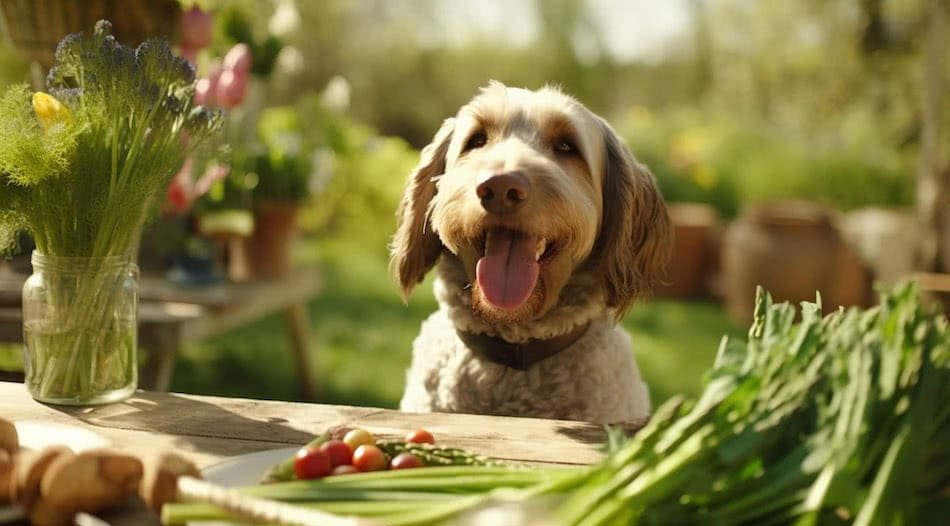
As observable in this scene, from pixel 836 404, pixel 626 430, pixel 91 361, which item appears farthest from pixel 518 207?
pixel 836 404

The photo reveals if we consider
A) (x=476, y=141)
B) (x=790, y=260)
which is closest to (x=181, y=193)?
(x=476, y=141)

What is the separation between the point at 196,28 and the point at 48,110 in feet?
8.44

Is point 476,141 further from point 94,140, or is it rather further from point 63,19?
point 63,19

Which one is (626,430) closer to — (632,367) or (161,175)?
(632,367)

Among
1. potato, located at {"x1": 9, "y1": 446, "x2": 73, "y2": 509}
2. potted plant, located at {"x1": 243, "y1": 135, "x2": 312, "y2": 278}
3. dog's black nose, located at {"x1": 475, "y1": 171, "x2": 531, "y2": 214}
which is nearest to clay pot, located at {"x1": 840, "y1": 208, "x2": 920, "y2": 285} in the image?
potted plant, located at {"x1": 243, "y1": 135, "x2": 312, "y2": 278}

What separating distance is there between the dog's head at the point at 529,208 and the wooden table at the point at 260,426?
0.55 metres

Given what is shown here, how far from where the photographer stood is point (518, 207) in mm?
2551

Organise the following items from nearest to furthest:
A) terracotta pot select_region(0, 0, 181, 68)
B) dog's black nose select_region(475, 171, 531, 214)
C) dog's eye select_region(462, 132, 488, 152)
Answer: dog's black nose select_region(475, 171, 531, 214) < dog's eye select_region(462, 132, 488, 152) < terracotta pot select_region(0, 0, 181, 68)

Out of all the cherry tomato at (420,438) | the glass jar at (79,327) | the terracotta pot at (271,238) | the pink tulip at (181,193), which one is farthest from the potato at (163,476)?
the terracotta pot at (271,238)

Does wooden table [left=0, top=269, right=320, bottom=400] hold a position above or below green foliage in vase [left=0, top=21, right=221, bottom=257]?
below

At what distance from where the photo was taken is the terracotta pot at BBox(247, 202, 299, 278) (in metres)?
5.75

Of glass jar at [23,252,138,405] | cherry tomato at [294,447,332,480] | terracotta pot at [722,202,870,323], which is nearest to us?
cherry tomato at [294,447,332,480]

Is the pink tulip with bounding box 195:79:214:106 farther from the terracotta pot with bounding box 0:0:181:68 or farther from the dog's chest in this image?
the dog's chest

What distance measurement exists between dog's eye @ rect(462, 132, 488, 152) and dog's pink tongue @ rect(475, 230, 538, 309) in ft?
1.13
